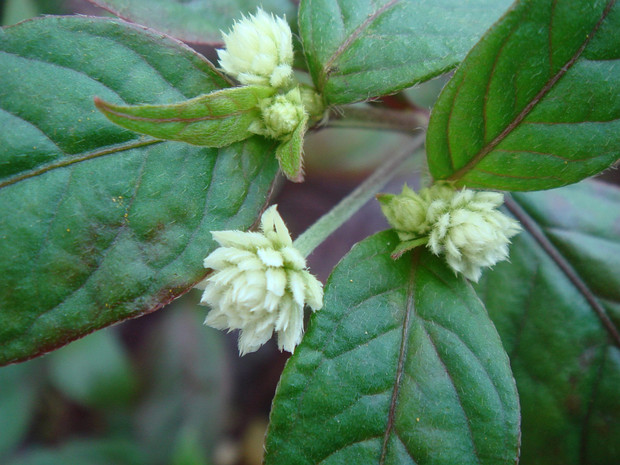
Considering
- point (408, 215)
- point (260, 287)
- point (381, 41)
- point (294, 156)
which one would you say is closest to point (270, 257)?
point (260, 287)

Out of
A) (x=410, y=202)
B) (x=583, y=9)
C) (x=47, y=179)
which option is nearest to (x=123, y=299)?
(x=47, y=179)

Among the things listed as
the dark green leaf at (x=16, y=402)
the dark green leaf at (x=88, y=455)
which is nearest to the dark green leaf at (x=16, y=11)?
the dark green leaf at (x=16, y=402)

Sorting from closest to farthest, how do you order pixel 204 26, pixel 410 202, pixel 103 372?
pixel 410 202 < pixel 204 26 < pixel 103 372

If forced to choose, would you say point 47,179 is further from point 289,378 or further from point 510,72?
point 510,72

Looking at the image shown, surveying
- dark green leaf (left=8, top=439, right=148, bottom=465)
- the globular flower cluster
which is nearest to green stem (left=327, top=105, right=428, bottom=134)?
the globular flower cluster

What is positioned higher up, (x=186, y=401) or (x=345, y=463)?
(x=186, y=401)

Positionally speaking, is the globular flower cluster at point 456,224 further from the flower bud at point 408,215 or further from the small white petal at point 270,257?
the small white petal at point 270,257
